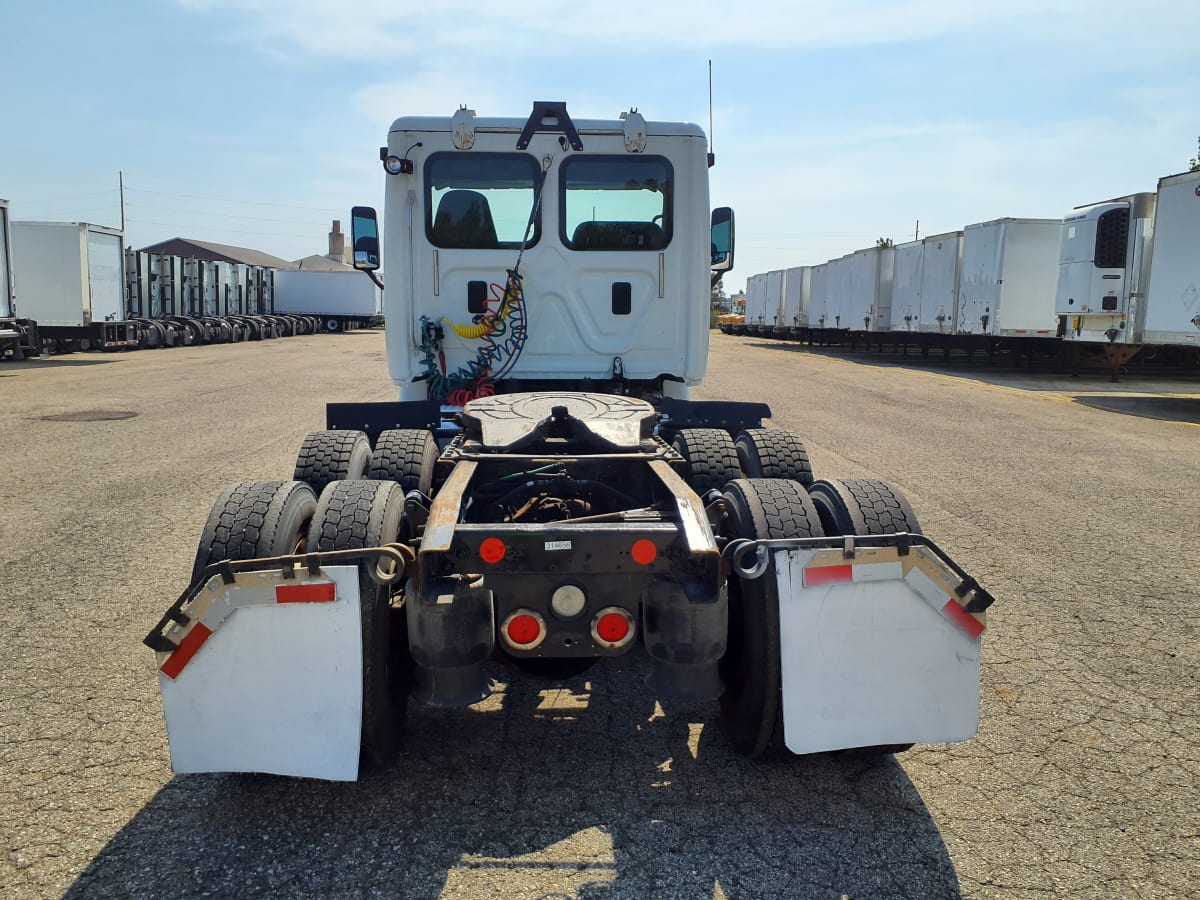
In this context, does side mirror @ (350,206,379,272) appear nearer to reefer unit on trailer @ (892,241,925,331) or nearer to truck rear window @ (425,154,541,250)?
truck rear window @ (425,154,541,250)

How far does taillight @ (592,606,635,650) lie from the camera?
299 cm

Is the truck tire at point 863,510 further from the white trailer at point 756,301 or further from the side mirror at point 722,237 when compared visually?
the white trailer at point 756,301

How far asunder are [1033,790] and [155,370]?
22.5 m

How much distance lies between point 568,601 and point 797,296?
40.2 meters

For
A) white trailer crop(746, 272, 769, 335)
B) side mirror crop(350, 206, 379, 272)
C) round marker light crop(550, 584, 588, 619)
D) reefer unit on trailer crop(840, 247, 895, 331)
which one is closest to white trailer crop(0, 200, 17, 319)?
side mirror crop(350, 206, 379, 272)

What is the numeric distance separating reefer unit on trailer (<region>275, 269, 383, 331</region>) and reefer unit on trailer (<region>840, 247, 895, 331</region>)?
82.0ft

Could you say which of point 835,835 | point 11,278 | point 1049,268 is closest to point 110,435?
point 835,835

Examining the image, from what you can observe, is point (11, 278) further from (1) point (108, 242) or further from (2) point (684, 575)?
(2) point (684, 575)

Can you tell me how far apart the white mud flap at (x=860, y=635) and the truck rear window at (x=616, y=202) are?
3649mm

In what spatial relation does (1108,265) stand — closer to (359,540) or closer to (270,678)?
(359,540)

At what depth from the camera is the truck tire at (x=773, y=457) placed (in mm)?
4711

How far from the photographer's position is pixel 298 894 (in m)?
2.60

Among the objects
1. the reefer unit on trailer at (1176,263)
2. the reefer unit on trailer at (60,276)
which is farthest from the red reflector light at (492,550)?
the reefer unit on trailer at (60,276)

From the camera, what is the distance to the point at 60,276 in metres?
24.1
